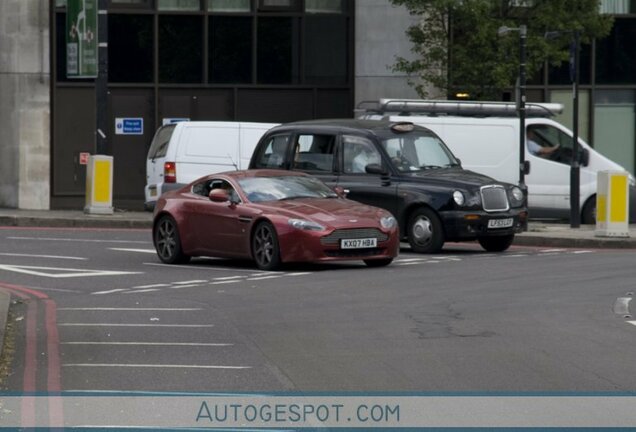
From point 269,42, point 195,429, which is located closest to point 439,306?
point 195,429

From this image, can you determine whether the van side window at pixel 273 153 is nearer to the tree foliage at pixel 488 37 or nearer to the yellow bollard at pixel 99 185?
the yellow bollard at pixel 99 185

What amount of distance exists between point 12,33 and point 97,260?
1380cm

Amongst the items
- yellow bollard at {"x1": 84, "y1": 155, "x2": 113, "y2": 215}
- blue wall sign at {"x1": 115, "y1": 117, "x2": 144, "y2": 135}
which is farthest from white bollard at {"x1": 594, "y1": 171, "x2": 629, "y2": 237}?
blue wall sign at {"x1": 115, "y1": 117, "x2": 144, "y2": 135}

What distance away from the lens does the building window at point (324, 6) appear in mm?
35156

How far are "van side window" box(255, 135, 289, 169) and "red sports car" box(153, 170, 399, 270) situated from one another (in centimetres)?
309

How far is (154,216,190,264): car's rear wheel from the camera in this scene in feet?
68.6

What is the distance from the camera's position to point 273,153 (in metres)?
24.5

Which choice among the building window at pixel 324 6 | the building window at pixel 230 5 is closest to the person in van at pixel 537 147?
the building window at pixel 324 6

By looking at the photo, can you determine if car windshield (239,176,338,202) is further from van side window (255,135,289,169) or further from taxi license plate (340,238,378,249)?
van side window (255,135,289,169)

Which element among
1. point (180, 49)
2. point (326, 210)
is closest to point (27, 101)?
point (180, 49)

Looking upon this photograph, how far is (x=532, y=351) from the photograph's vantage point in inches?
473

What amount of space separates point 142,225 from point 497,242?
907 cm

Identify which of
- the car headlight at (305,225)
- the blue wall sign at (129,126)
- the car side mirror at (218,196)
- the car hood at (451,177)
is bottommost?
the car headlight at (305,225)

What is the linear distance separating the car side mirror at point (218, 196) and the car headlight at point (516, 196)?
185 inches
